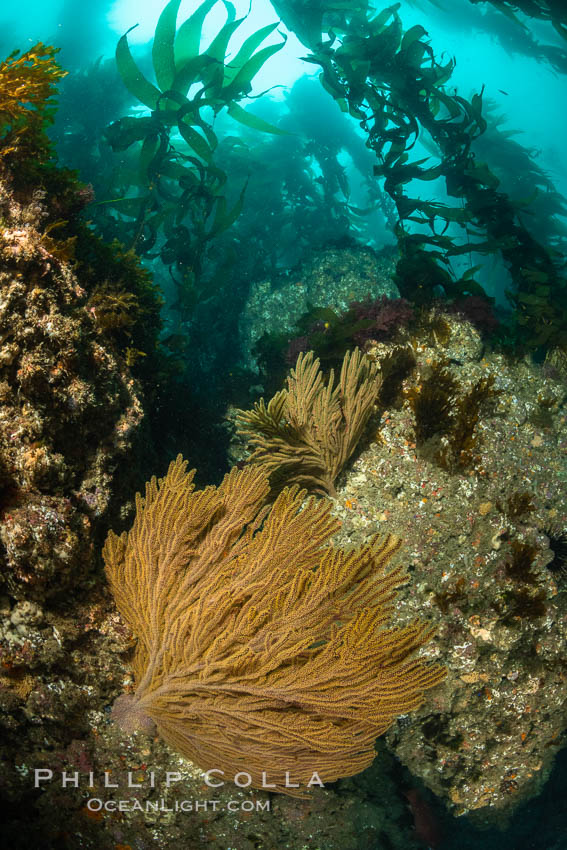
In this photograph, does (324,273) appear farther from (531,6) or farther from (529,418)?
(531,6)

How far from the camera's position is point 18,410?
2.20 metres

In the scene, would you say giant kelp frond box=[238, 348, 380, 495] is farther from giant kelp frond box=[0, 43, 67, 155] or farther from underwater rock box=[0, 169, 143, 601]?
giant kelp frond box=[0, 43, 67, 155]

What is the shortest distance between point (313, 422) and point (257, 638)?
1.97 metres

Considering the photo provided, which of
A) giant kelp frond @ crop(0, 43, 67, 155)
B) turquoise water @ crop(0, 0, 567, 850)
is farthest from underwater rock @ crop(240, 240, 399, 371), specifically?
giant kelp frond @ crop(0, 43, 67, 155)

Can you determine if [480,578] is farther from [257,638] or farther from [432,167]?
[432,167]

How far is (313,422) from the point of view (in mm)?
3734

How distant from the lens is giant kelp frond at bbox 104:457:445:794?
218 cm

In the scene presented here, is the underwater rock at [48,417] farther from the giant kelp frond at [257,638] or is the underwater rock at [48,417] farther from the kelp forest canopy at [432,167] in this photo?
the kelp forest canopy at [432,167]

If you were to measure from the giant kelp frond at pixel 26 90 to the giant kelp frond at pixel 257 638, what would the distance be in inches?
94.6

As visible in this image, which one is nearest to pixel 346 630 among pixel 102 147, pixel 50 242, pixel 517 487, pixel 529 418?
pixel 517 487

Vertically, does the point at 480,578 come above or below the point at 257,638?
above

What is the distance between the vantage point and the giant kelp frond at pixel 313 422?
3684 mm

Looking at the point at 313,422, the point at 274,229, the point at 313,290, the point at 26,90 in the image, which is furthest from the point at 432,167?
the point at 26,90

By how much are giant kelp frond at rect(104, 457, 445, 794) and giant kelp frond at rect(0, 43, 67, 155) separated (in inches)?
94.6
